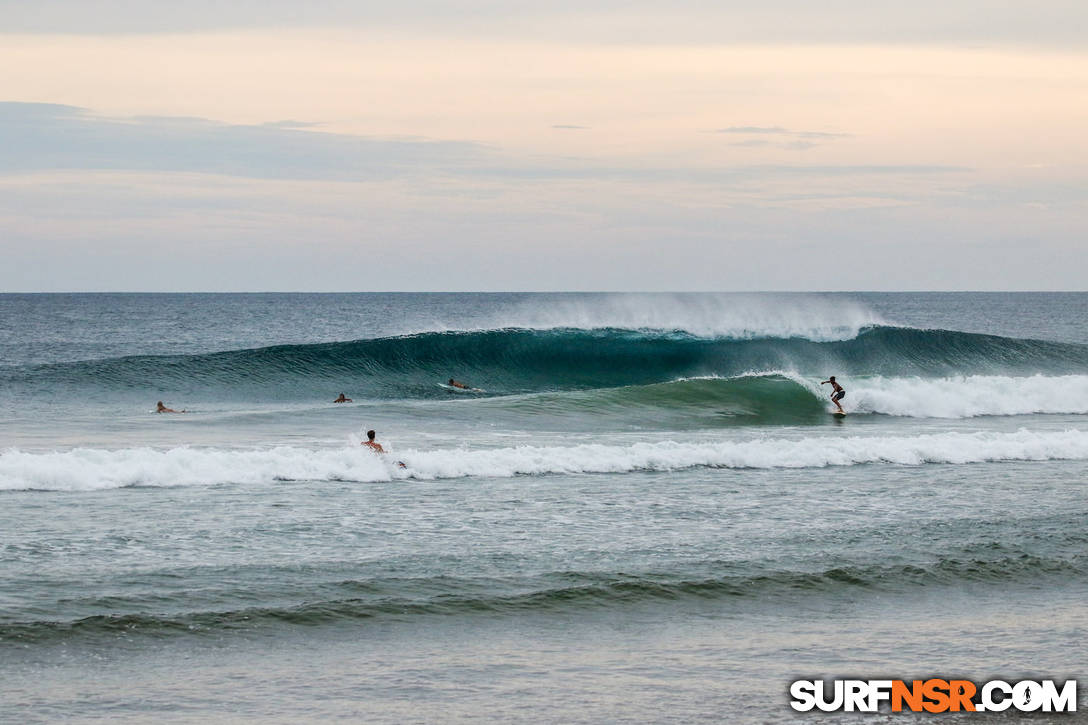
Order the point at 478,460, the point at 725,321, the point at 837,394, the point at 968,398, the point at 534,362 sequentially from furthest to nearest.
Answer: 1. the point at 725,321
2. the point at 534,362
3. the point at 968,398
4. the point at 837,394
5. the point at 478,460

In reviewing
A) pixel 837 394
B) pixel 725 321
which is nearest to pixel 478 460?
pixel 837 394

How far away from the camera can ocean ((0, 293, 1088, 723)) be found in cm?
642

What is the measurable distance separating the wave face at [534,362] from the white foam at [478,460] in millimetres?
13389

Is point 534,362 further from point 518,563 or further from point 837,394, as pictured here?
point 518,563

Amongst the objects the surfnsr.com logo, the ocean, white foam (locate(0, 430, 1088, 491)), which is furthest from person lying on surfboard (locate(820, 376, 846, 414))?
the surfnsr.com logo

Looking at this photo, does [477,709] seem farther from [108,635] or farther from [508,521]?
[508,521]

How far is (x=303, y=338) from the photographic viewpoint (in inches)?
2436

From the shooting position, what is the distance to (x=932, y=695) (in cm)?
621

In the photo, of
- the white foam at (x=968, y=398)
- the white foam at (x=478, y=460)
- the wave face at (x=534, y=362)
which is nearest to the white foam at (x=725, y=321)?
the wave face at (x=534, y=362)

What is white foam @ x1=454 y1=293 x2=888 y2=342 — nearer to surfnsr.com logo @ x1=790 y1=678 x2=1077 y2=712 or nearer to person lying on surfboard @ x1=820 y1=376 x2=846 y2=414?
person lying on surfboard @ x1=820 y1=376 x2=846 y2=414

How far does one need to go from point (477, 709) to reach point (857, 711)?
2147 mm

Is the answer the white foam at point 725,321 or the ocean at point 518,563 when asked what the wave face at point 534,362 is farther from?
the ocean at point 518,563

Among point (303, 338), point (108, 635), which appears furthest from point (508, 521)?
point (303, 338)

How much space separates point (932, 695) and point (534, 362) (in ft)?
86.2
